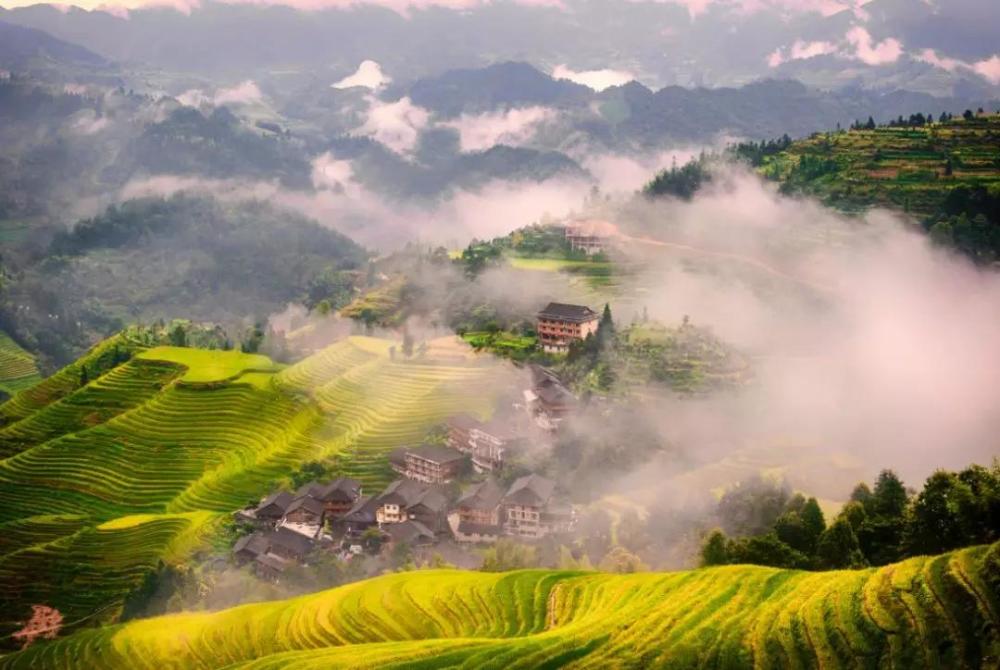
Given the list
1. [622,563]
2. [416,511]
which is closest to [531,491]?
[416,511]

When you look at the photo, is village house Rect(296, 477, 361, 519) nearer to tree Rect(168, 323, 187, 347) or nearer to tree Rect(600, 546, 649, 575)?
tree Rect(600, 546, 649, 575)

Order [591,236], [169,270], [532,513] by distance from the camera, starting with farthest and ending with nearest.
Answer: [169,270] → [591,236] → [532,513]

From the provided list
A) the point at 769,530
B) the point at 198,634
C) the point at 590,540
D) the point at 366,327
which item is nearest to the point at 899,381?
the point at 769,530

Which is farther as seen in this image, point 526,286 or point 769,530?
point 526,286

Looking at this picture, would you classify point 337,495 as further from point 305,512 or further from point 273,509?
point 273,509

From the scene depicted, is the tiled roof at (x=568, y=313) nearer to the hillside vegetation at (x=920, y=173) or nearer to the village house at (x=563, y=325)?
the village house at (x=563, y=325)

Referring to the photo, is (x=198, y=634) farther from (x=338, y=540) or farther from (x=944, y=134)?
(x=944, y=134)

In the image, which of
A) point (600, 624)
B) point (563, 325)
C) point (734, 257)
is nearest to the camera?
point (600, 624)

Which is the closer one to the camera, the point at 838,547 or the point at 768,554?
the point at 838,547
